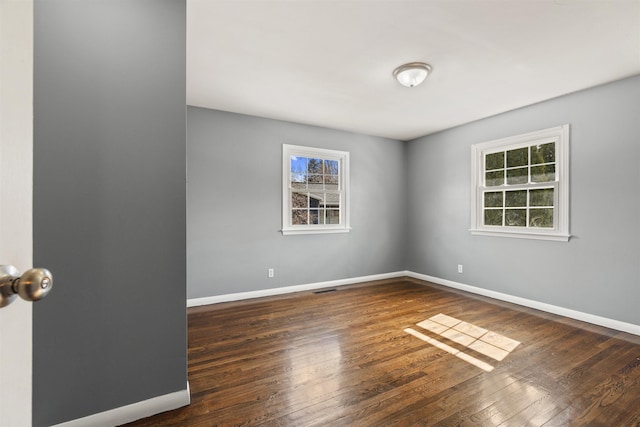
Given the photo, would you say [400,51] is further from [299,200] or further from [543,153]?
[299,200]

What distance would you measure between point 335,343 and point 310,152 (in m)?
2.89

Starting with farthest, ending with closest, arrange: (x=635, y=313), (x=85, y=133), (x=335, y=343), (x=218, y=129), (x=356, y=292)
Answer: (x=356, y=292) → (x=218, y=129) → (x=635, y=313) → (x=335, y=343) → (x=85, y=133)

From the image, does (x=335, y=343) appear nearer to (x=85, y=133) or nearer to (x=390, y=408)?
(x=390, y=408)

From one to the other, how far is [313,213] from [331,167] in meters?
0.81

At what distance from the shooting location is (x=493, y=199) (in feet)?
14.4

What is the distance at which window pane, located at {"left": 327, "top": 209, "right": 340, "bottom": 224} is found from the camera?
503cm

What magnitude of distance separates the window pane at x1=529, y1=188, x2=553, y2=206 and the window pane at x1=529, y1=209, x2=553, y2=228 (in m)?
0.09

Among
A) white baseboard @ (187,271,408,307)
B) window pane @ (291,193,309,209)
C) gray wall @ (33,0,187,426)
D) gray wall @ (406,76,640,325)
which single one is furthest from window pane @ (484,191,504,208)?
gray wall @ (33,0,187,426)

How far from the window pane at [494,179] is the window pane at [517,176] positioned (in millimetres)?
99

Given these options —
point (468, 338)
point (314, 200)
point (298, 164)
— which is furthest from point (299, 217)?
point (468, 338)

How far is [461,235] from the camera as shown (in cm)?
477

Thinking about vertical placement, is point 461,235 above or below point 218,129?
below

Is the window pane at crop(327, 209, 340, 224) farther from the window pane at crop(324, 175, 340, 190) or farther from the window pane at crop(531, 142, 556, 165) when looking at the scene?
the window pane at crop(531, 142, 556, 165)
